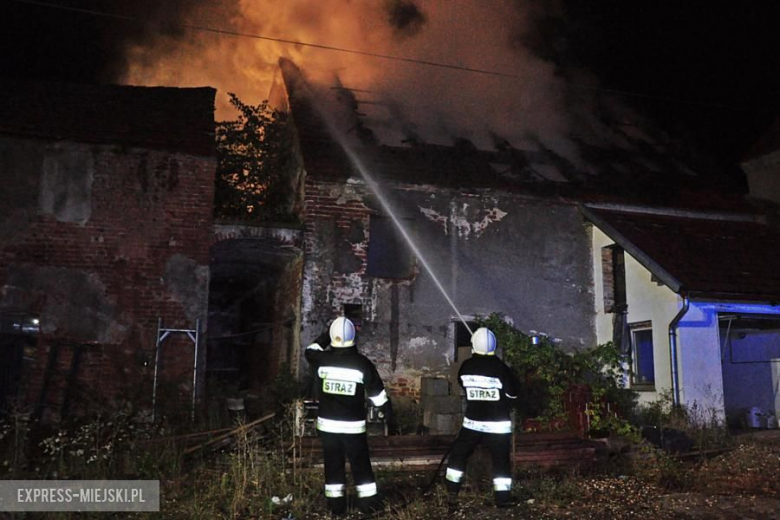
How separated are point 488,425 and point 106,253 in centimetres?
701

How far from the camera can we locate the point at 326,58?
16.0m

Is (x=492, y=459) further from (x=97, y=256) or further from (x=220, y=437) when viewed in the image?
(x=97, y=256)

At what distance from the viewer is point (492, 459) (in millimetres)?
6684

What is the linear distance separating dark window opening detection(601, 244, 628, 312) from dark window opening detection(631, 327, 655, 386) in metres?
0.68

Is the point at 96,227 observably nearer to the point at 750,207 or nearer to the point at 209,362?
the point at 209,362

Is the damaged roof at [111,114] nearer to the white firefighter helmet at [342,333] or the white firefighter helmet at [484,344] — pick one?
the white firefighter helmet at [342,333]

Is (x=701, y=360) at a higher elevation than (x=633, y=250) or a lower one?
lower

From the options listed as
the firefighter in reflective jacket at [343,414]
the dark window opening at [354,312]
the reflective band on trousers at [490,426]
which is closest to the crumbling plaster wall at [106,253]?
the dark window opening at [354,312]

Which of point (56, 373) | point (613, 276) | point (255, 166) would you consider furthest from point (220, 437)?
point (613, 276)

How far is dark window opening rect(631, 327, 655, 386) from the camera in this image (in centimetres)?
1244

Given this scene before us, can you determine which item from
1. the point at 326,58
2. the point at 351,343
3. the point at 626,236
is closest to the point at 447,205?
the point at 626,236

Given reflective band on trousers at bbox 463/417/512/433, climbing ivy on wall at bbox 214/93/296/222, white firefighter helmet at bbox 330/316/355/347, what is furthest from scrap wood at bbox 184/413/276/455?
climbing ivy on wall at bbox 214/93/296/222

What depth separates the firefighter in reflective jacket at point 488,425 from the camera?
6625mm

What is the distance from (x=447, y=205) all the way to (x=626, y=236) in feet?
10.9
